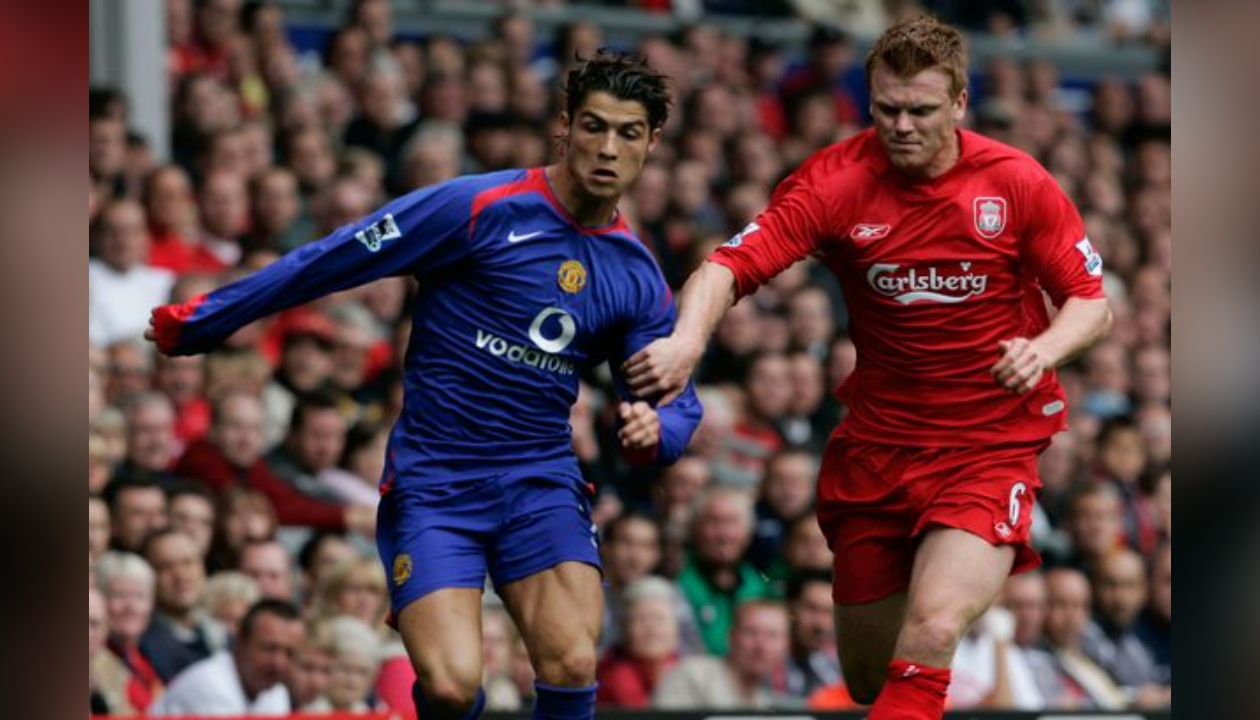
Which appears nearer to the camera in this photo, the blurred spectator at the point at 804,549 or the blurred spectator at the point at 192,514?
Answer: the blurred spectator at the point at 192,514

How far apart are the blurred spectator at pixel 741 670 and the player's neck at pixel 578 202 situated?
146 inches

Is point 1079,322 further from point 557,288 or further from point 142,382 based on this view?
point 142,382

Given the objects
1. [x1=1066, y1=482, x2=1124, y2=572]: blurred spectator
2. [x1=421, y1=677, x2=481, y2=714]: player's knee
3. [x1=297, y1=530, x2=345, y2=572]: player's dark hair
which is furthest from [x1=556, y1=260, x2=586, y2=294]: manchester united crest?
[x1=1066, y1=482, x2=1124, y2=572]: blurred spectator

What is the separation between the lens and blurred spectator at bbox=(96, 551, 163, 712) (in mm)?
7586

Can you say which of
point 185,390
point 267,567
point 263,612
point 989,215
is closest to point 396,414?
point 185,390

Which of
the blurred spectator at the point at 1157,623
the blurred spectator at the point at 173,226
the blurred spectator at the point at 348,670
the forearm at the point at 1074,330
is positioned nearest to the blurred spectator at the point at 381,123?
the blurred spectator at the point at 173,226

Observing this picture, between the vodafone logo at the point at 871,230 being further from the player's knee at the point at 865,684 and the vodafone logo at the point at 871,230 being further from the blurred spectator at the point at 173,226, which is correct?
the blurred spectator at the point at 173,226

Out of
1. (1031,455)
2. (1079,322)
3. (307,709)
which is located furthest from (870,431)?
(307,709)

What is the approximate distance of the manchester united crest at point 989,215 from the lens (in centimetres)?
538

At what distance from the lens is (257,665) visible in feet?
25.6

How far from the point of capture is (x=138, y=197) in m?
9.05

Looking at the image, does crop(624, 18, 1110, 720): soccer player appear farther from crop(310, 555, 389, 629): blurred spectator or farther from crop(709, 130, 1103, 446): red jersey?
crop(310, 555, 389, 629): blurred spectator
